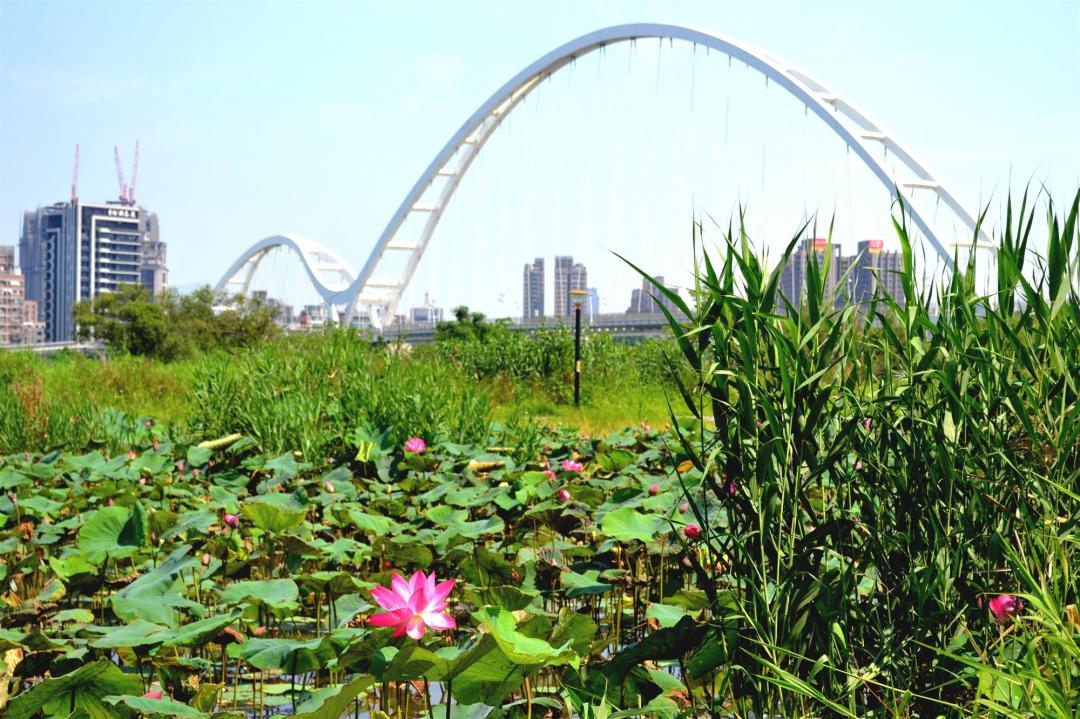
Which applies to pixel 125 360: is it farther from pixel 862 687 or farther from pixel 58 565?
pixel 862 687

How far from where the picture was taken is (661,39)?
85.3ft

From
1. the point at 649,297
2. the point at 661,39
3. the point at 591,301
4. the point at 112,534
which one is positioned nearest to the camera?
the point at 112,534

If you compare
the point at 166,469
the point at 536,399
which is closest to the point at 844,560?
the point at 166,469

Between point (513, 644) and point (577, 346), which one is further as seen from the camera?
point (577, 346)

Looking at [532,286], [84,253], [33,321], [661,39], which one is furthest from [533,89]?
[33,321]

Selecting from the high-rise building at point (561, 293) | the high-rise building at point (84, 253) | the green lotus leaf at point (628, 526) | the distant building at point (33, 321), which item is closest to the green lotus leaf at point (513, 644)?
the green lotus leaf at point (628, 526)

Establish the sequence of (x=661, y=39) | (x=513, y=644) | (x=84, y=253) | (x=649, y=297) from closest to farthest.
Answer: (x=513, y=644) < (x=649, y=297) < (x=661, y=39) < (x=84, y=253)

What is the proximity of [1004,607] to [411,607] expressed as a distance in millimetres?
1152

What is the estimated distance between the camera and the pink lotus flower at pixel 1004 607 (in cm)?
199

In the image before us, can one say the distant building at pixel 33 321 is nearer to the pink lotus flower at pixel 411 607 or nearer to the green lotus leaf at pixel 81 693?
the green lotus leaf at pixel 81 693

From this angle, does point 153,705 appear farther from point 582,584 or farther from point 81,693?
point 582,584

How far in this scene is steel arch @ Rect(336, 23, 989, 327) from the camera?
22.9 m

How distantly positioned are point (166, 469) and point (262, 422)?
1.22 m

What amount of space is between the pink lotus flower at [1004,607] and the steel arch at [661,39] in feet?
47.5
